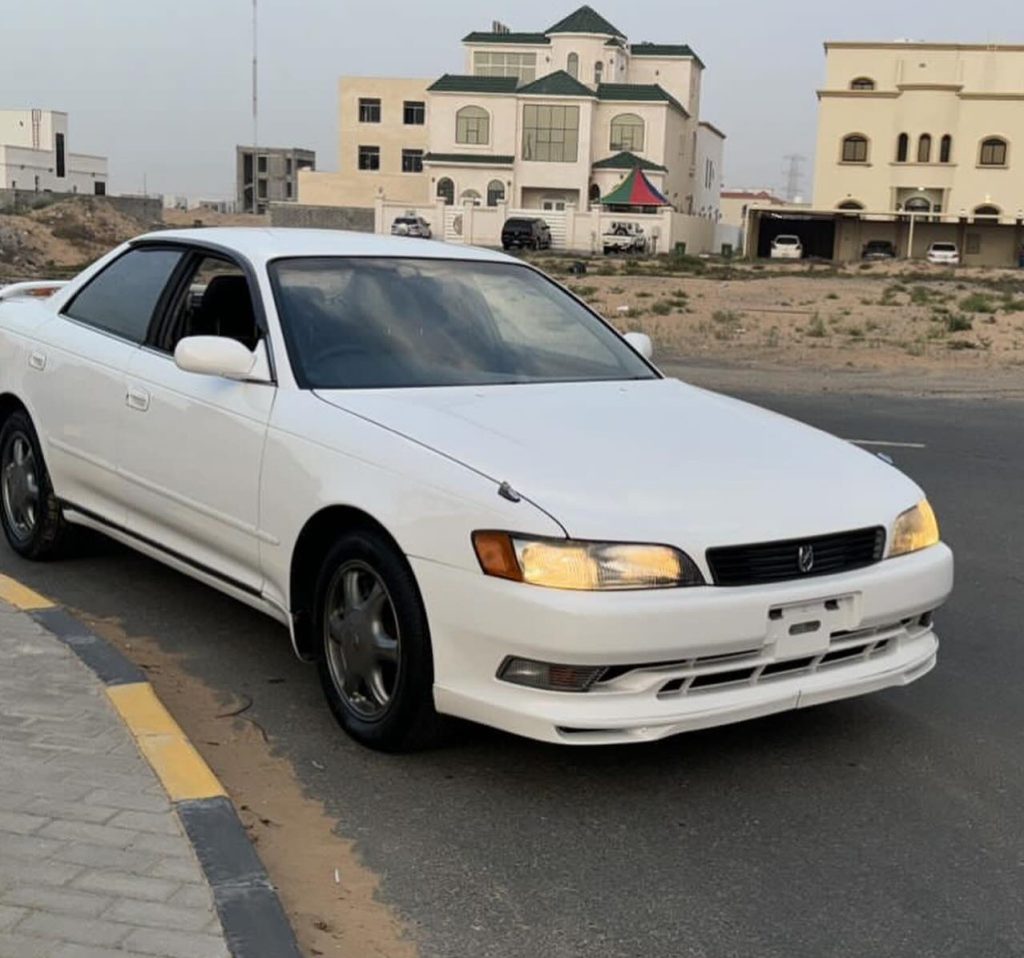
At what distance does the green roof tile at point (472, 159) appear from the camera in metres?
81.2

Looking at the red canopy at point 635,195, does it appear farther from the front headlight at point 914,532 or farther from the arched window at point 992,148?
the front headlight at point 914,532

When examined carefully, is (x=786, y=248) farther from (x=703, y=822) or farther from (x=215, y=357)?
(x=703, y=822)

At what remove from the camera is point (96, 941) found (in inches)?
123

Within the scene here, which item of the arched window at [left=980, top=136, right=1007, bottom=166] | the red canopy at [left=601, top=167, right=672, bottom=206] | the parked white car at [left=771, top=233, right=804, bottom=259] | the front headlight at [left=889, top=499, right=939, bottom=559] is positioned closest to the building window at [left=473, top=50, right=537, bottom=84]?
the red canopy at [left=601, top=167, right=672, bottom=206]

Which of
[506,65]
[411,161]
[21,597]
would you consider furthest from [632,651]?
[411,161]

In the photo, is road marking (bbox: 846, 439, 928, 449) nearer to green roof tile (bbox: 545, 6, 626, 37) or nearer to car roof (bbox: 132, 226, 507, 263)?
car roof (bbox: 132, 226, 507, 263)

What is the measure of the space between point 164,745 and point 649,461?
69.6 inches

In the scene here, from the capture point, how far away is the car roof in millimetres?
5539

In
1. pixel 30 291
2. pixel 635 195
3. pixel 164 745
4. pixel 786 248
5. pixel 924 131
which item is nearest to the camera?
pixel 164 745

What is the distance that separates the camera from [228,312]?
5.65 meters

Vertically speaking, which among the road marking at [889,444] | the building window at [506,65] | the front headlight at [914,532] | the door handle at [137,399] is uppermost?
the building window at [506,65]

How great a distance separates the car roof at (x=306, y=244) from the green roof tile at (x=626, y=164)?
76614mm

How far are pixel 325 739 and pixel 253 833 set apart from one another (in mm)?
764

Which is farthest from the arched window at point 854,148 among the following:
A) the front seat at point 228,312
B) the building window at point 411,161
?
the front seat at point 228,312
